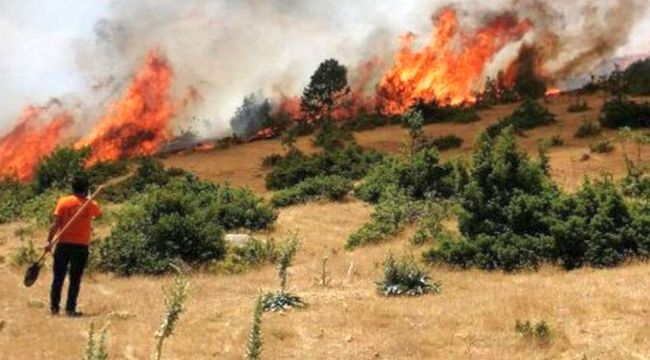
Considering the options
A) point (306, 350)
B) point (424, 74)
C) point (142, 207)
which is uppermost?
point (424, 74)

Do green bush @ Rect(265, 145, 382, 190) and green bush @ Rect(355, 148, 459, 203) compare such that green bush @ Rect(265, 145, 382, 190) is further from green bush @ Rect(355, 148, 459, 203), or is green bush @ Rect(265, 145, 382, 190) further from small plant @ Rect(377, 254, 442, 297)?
small plant @ Rect(377, 254, 442, 297)

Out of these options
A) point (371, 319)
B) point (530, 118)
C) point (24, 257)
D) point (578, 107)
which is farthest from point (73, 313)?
point (578, 107)

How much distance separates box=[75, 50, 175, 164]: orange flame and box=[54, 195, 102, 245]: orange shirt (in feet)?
136

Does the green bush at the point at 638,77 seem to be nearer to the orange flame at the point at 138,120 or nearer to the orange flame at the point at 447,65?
the orange flame at the point at 447,65

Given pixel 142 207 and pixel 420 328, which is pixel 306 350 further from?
pixel 142 207

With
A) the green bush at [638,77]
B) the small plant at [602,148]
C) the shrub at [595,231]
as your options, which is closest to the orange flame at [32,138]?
the small plant at [602,148]

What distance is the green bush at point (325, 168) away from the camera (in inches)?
1293

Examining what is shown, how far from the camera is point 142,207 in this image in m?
20.2

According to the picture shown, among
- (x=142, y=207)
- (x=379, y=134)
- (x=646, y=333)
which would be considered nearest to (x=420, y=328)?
(x=646, y=333)

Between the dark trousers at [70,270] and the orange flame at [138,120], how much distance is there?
4142cm

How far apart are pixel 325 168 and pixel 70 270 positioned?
2136cm

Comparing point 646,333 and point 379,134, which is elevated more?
point 379,134

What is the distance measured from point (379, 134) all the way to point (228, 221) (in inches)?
1003

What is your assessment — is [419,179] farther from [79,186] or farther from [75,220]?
[75,220]
